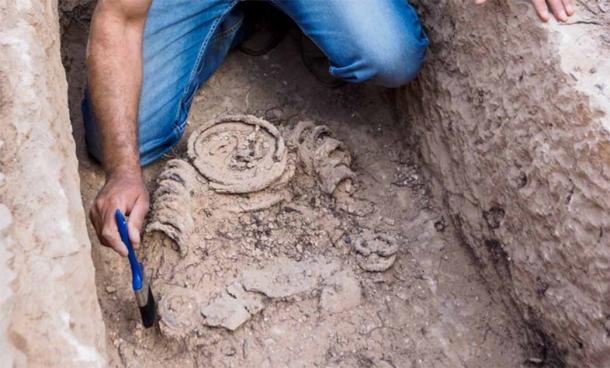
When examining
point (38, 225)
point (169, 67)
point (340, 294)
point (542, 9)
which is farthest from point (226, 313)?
point (542, 9)

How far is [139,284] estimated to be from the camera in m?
1.74

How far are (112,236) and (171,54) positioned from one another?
705 mm

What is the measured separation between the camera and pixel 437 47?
7.14 feet

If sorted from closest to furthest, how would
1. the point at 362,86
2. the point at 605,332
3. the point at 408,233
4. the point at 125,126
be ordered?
the point at 605,332 < the point at 125,126 < the point at 408,233 < the point at 362,86

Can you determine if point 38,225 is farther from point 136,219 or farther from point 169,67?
point 169,67

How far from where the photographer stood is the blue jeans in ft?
7.15

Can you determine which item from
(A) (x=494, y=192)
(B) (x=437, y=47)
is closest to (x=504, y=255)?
(A) (x=494, y=192)

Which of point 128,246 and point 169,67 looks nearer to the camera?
point 128,246

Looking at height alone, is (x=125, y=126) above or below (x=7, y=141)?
below

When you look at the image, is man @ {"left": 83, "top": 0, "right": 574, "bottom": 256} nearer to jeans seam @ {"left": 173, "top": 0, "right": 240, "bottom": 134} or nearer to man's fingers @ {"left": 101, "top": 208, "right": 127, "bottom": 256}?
jeans seam @ {"left": 173, "top": 0, "right": 240, "bottom": 134}

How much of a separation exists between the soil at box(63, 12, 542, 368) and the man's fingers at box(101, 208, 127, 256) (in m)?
0.22

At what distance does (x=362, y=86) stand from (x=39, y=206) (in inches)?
51.5

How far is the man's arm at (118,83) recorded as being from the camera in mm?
1949

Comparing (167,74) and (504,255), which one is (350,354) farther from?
(167,74)
